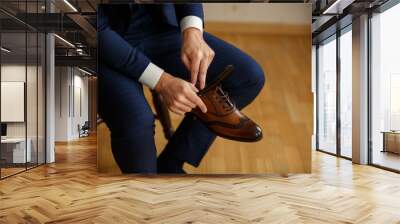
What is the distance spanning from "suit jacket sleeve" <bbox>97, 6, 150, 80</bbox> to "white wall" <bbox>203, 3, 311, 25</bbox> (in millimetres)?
1267

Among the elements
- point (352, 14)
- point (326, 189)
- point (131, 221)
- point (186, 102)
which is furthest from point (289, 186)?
point (352, 14)

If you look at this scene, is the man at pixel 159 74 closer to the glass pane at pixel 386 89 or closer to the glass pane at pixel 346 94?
the glass pane at pixel 386 89

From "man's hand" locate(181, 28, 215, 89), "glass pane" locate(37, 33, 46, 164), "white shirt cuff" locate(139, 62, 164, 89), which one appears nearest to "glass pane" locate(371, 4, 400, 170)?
"man's hand" locate(181, 28, 215, 89)

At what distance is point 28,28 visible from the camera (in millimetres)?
7426

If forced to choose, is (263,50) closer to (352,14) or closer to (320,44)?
(352,14)

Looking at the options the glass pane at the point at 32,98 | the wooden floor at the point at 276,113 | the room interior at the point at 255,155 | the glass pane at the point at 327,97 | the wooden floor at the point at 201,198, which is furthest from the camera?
the glass pane at the point at 327,97

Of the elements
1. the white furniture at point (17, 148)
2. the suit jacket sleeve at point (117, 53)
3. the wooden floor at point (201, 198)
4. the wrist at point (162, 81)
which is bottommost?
the wooden floor at point (201, 198)

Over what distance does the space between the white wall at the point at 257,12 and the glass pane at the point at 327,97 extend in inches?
146

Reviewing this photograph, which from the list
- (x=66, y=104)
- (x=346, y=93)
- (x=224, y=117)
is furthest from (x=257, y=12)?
(x=66, y=104)

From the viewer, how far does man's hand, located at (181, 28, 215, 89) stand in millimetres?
6363

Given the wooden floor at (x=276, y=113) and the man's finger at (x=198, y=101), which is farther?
the wooden floor at (x=276, y=113)

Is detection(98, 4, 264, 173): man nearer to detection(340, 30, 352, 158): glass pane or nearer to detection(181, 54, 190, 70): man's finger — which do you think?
detection(181, 54, 190, 70): man's finger

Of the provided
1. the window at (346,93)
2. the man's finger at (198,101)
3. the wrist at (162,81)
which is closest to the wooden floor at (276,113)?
the man's finger at (198,101)

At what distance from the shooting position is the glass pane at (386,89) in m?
7.41
